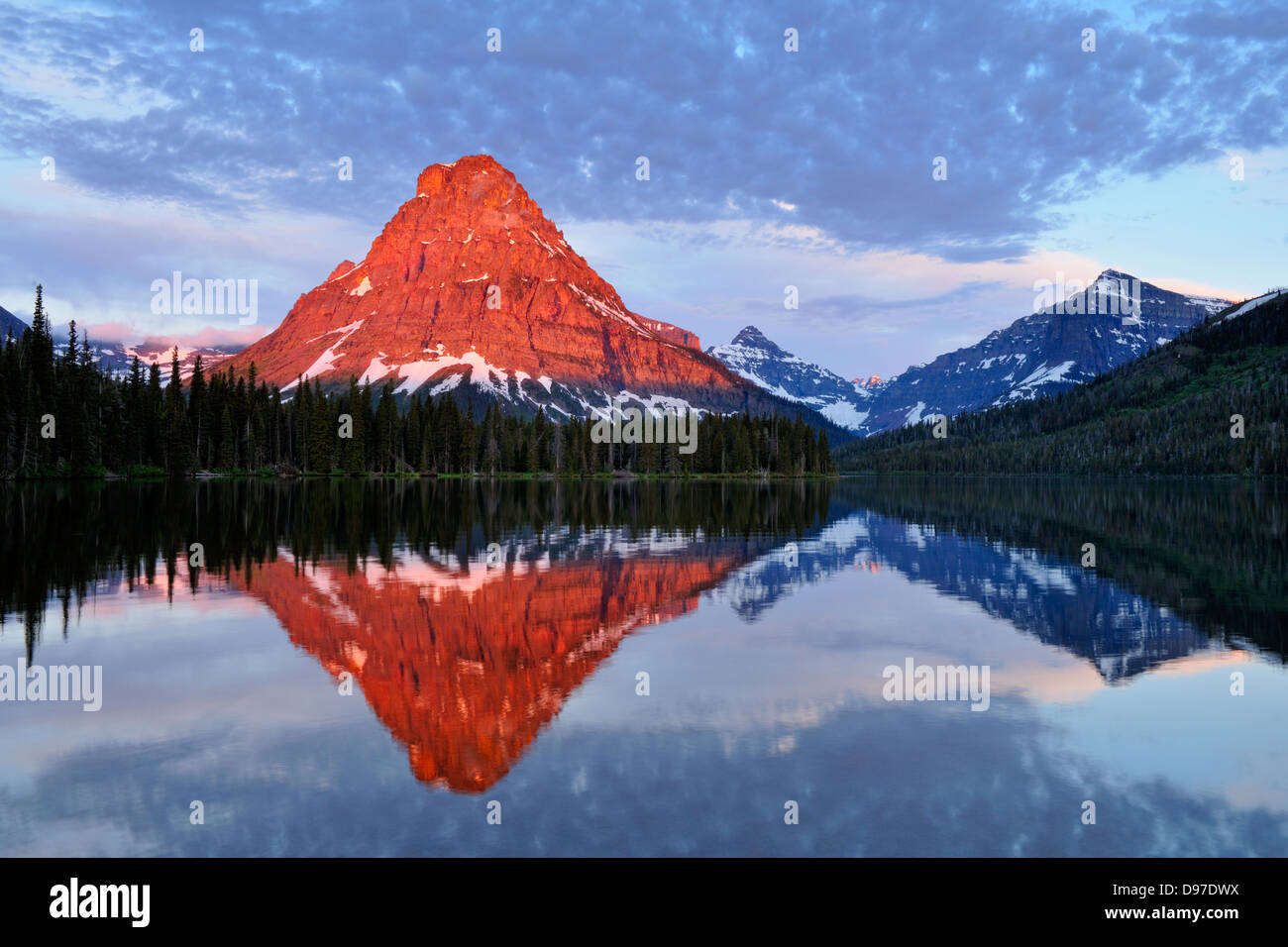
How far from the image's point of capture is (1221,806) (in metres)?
12.0

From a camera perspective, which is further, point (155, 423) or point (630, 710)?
point (155, 423)

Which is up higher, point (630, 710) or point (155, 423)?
point (155, 423)

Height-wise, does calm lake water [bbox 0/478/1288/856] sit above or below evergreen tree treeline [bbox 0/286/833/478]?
below

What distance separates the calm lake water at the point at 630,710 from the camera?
434 inches

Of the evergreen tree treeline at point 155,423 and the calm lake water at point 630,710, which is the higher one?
the evergreen tree treeline at point 155,423

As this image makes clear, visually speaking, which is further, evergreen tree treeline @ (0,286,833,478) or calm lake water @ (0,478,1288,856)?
evergreen tree treeline @ (0,286,833,478)

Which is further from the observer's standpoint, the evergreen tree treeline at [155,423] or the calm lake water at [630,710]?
the evergreen tree treeline at [155,423]

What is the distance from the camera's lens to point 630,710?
16.1 meters

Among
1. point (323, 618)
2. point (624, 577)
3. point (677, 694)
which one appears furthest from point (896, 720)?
point (624, 577)

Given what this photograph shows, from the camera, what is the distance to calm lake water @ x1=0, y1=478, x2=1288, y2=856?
434 inches

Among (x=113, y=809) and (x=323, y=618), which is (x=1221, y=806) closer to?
(x=113, y=809)

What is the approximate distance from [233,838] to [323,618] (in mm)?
13981
